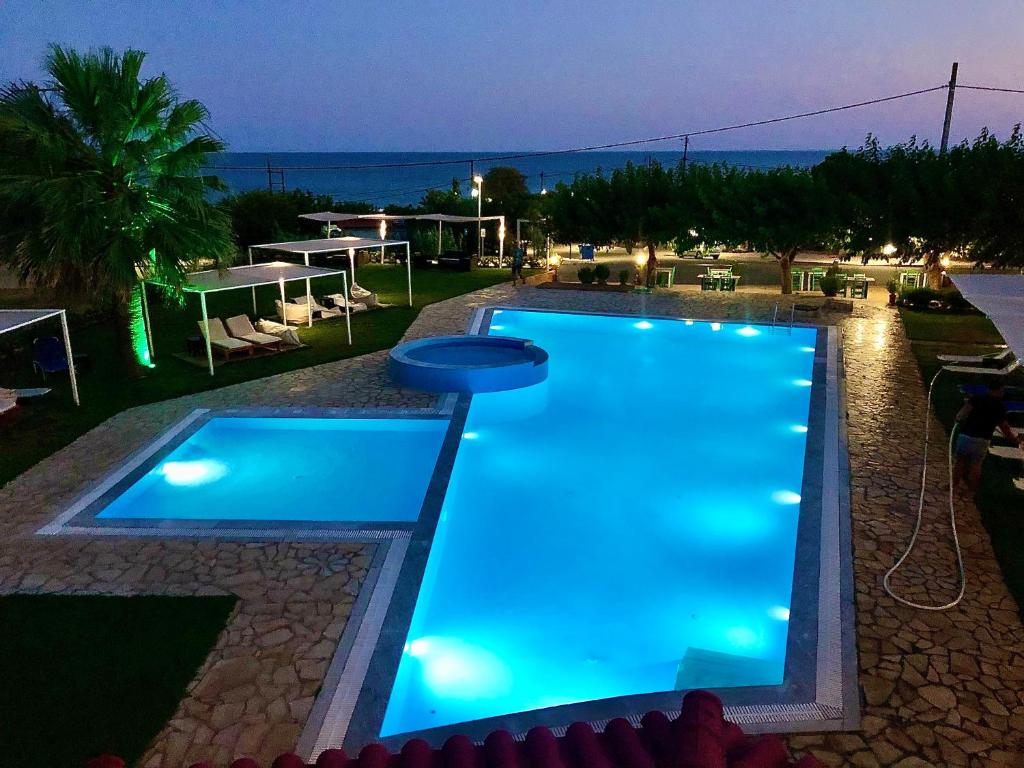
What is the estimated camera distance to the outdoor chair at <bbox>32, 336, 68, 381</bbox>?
500 inches

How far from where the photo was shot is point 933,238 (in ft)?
65.1

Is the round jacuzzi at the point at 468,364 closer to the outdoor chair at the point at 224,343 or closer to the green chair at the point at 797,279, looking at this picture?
the outdoor chair at the point at 224,343

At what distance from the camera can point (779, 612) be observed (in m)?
6.77

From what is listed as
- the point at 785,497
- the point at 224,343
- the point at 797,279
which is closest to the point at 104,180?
the point at 224,343

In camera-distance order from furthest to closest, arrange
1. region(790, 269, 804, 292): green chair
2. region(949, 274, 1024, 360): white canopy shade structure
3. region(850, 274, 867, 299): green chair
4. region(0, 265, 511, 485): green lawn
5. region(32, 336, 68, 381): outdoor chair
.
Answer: region(790, 269, 804, 292): green chair < region(850, 274, 867, 299): green chair < region(32, 336, 68, 381): outdoor chair < region(0, 265, 511, 485): green lawn < region(949, 274, 1024, 360): white canopy shade structure

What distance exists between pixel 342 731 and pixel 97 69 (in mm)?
11385

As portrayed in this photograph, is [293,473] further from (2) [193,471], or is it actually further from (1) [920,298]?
(1) [920,298]

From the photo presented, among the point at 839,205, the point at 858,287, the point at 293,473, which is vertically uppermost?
the point at 839,205

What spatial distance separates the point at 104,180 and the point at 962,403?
578 inches

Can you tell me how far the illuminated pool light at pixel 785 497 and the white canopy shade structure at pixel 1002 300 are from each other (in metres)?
2.93

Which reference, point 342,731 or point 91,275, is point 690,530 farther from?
point 91,275

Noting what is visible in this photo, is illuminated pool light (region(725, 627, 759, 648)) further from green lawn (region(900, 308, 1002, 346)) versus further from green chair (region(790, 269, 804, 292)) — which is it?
green chair (region(790, 269, 804, 292))

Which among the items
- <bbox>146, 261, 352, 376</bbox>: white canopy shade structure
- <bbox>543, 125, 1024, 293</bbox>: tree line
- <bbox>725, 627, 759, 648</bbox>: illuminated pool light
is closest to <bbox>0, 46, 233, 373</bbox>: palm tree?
<bbox>146, 261, 352, 376</bbox>: white canopy shade structure

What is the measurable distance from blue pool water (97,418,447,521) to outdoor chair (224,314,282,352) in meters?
4.11
